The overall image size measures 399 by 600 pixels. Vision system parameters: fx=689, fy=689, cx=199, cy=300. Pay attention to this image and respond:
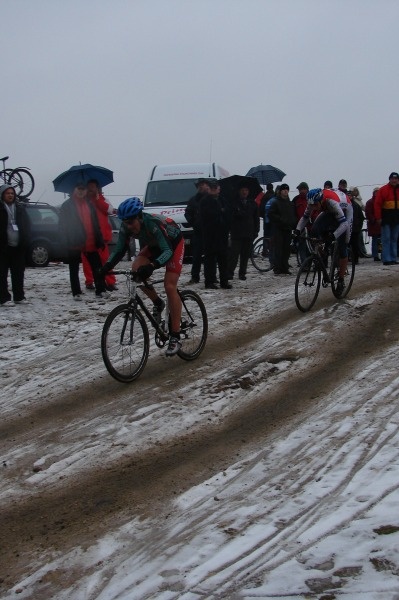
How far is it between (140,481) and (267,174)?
59.2 feet

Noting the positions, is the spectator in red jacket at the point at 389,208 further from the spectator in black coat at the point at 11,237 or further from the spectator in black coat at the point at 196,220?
the spectator in black coat at the point at 11,237

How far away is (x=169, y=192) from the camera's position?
17.7 meters

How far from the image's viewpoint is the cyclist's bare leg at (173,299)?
7844mm

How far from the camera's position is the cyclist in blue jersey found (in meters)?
7.20

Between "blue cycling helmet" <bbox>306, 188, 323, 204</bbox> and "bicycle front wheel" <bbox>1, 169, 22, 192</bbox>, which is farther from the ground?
"bicycle front wheel" <bbox>1, 169, 22, 192</bbox>

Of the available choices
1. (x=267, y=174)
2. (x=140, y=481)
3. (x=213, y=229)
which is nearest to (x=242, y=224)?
(x=213, y=229)

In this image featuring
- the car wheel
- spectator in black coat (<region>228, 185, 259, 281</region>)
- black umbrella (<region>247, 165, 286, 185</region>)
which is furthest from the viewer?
black umbrella (<region>247, 165, 286, 185</region>)

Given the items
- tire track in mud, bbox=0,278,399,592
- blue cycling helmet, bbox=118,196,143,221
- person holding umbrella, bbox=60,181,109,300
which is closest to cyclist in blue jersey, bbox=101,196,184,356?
blue cycling helmet, bbox=118,196,143,221

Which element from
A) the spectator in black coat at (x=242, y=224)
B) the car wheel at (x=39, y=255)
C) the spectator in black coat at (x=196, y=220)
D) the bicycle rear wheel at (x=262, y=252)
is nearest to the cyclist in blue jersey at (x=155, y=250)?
the spectator in black coat at (x=196, y=220)

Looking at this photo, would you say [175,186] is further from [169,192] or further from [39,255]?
[39,255]

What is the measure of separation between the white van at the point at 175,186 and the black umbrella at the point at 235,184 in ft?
10.3

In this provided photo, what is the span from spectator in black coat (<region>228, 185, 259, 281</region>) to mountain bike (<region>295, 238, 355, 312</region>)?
108 inches

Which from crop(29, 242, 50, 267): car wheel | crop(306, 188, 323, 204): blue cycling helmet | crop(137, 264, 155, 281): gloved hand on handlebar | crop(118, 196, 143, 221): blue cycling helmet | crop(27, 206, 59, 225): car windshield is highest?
A: crop(27, 206, 59, 225): car windshield

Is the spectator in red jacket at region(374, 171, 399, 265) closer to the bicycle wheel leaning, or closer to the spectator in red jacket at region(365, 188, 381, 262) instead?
the spectator in red jacket at region(365, 188, 381, 262)
